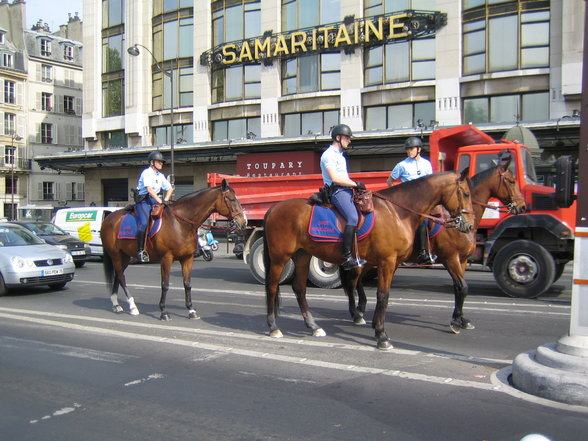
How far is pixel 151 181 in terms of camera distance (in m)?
9.15

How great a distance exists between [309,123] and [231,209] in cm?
2210

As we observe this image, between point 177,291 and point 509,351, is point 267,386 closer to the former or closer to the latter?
point 509,351

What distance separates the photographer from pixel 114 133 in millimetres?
38125

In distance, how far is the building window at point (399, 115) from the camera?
1059 inches

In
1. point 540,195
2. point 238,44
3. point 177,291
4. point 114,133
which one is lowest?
point 177,291

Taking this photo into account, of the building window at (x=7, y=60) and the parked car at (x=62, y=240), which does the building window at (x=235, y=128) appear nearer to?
the parked car at (x=62, y=240)

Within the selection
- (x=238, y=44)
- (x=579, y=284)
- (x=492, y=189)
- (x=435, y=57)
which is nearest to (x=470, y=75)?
(x=435, y=57)

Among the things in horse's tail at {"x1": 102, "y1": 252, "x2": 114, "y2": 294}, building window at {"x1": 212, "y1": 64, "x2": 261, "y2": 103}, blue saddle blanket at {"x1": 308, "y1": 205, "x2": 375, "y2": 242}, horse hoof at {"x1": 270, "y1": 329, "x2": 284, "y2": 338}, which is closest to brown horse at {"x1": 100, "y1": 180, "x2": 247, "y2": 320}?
horse's tail at {"x1": 102, "y1": 252, "x2": 114, "y2": 294}

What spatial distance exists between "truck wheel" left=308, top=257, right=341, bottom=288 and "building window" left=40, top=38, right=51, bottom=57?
183 ft

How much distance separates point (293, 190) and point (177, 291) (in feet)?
11.1

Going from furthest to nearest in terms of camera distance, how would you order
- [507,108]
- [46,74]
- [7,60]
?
[46,74] → [7,60] → [507,108]

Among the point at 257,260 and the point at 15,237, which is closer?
the point at 15,237

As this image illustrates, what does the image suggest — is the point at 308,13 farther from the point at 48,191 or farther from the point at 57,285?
the point at 48,191

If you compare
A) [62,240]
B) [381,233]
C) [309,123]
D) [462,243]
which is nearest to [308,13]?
[309,123]
